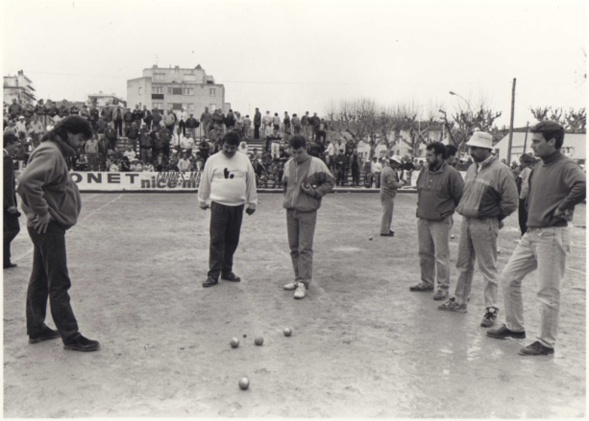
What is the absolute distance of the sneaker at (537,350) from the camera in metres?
5.05

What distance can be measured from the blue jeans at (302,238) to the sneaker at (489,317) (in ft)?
7.26

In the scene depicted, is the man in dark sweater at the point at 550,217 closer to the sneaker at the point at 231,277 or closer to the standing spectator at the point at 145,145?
the sneaker at the point at 231,277

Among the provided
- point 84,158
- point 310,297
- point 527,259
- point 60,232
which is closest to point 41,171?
point 60,232

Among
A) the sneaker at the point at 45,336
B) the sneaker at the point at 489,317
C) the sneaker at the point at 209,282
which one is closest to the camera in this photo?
the sneaker at the point at 45,336

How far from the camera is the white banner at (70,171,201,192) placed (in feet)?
82.5

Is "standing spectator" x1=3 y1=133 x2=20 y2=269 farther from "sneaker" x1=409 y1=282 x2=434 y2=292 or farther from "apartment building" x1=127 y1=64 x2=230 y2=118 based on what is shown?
"apartment building" x1=127 y1=64 x2=230 y2=118

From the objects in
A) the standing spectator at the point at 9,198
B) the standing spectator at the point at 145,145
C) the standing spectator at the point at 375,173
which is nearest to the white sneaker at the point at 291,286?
the standing spectator at the point at 9,198

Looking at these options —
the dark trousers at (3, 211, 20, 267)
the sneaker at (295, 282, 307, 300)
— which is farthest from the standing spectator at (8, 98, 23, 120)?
the sneaker at (295, 282, 307, 300)

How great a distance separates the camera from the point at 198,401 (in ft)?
13.3

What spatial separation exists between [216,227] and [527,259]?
156 inches

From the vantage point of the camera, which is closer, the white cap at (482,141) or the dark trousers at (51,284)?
the dark trousers at (51,284)

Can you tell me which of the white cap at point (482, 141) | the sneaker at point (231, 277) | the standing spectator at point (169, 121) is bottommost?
the sneaker at point (231, 277)

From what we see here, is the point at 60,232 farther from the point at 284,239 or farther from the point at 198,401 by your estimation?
the point at 284,239

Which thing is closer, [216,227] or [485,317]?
[485,317]
